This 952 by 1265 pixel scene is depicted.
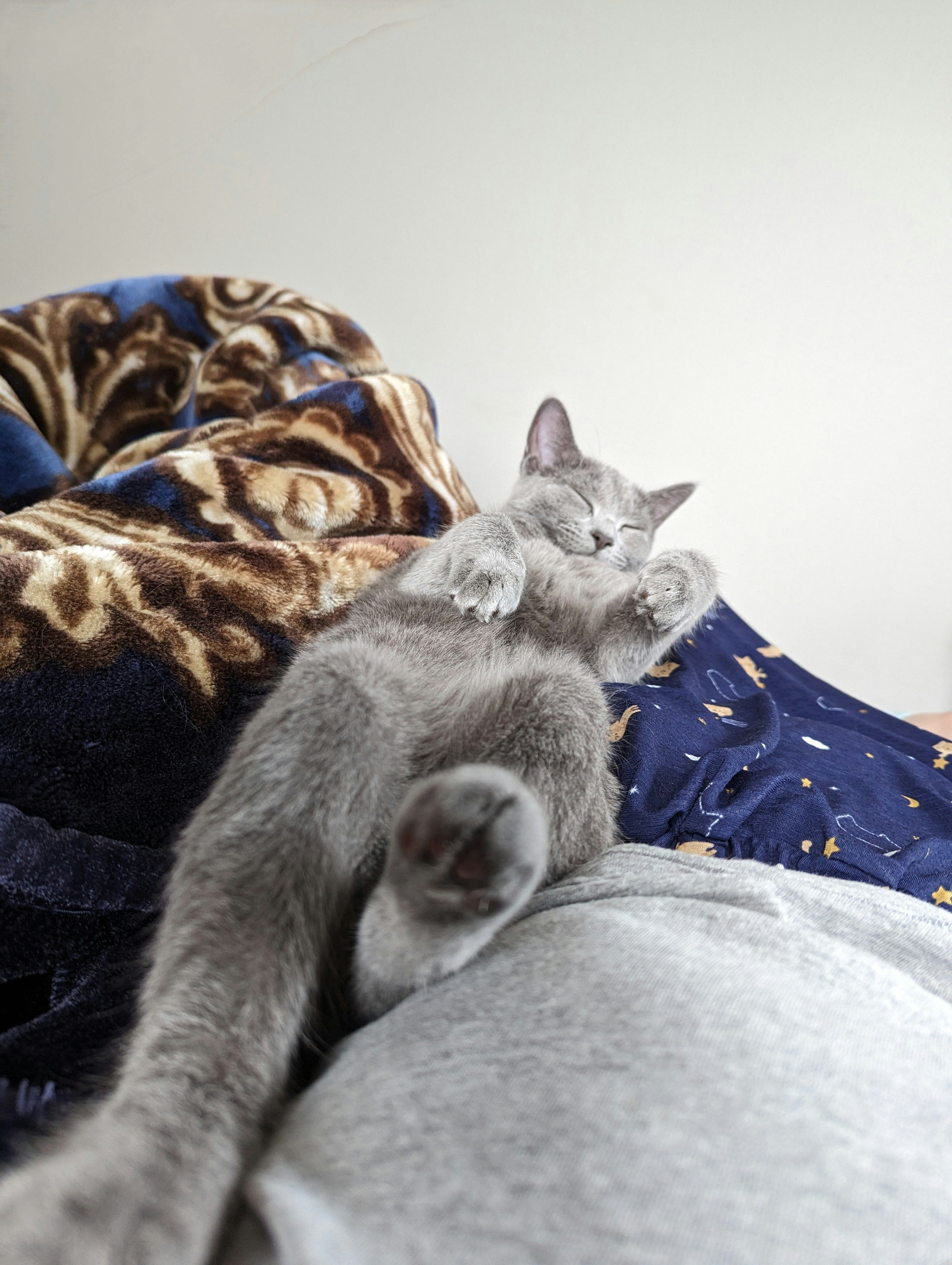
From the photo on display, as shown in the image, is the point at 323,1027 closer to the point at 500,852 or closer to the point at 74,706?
the point at 500,852

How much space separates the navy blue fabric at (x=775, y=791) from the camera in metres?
0.90

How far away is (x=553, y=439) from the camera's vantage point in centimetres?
162

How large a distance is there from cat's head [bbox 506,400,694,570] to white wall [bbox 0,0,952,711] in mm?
689

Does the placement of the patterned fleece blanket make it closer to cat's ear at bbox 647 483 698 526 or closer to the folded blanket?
the folded blanket

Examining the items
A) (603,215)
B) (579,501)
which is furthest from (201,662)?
(603,215)

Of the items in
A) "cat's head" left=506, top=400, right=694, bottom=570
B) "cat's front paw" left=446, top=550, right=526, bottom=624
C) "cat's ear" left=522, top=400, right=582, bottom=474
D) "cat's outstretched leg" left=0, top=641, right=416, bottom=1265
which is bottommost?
"cat's outstretched leg" left=0, top=641, right=416, bottom=1265

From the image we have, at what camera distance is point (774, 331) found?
2160mm

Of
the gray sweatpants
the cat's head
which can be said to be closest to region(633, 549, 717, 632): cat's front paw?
the cat's head

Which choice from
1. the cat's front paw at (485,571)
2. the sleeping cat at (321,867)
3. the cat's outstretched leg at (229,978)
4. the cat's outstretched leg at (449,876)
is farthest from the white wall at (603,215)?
the cat's outstretched leg at (449,876)

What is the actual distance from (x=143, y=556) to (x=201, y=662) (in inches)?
7.2

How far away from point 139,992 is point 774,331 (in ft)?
7.56

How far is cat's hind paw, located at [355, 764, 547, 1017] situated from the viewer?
0.54 meters

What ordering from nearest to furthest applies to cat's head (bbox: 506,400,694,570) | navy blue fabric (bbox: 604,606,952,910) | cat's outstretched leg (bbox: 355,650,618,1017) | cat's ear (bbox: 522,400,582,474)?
1. cat's outstretched leg (bbox: 355,650,618,1017)
2. navy blue fabric (bbox: 604,606,952,910)
3. cat's head (bbox: 506,400,694,570)
4. cat's ear (bbox: 522,400,582,474)

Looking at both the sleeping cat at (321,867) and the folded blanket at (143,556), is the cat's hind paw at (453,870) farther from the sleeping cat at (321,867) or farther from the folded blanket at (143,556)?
the folded blanket at (143,556)
